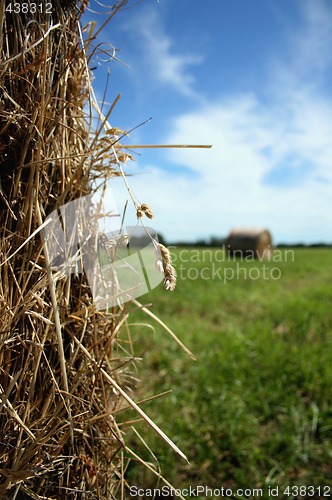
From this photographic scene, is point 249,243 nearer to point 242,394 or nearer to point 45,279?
point 242,394

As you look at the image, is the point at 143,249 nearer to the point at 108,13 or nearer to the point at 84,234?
the point at 84,234

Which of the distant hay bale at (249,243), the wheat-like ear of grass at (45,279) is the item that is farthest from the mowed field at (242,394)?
the distant hay bale at (249,243)

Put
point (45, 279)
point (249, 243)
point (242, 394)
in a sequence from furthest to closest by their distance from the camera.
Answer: point (249, 243) < point (242, 394) < point (45, 279)

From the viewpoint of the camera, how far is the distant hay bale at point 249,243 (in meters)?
12.6

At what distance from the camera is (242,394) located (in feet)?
11.6

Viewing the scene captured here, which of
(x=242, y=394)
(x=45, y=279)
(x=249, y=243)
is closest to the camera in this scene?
(x=45, y=279)

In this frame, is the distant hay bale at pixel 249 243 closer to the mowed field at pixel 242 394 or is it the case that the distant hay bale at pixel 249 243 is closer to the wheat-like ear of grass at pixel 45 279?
the mowed field at pixel 242 394

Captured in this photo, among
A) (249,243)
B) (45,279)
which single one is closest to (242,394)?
(45,279)

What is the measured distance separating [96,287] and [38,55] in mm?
688

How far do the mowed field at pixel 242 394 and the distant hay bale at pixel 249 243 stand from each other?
6331mm

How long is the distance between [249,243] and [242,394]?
9362 mm

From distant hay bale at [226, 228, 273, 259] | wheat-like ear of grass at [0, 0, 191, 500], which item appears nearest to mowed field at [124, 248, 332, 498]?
wheat-like ear of grass at [0, 0, 191, 500]

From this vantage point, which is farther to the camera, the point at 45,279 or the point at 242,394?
the point at 242,394

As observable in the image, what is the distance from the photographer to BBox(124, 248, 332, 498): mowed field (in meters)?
2.79
